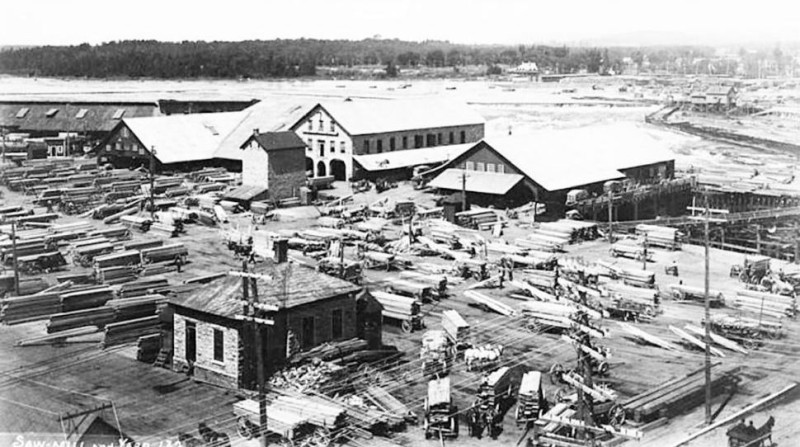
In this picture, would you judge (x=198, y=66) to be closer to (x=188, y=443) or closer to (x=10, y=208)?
(x=10, y=208)

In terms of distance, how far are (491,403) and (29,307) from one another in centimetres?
1989

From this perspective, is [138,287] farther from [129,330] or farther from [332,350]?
[332,350]

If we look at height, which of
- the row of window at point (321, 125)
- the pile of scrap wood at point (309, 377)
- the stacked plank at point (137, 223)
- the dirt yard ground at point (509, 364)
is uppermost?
the row of window at point (321, 125)

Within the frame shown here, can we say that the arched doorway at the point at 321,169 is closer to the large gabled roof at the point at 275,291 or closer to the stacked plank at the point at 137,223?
the stacked plank at the point at 137,223

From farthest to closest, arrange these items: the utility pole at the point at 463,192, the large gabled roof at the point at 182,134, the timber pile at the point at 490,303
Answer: the large gabled roof at the point at 182,134 < the utility pole at the point at 463,192 < the timber pile at the point at 490,303

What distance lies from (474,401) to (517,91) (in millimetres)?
148442

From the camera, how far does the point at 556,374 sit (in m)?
28.3

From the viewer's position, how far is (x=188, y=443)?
2316 cm

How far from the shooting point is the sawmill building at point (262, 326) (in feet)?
89.7

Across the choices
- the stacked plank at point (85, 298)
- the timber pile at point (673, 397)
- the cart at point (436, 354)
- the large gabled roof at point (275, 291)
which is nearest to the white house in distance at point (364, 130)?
the stacked plank at point (85, 298)

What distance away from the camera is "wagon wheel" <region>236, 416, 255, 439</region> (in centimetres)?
2359

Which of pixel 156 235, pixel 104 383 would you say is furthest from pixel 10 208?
pixel 104 383

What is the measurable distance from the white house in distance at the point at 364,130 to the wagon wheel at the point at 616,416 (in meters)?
47.4

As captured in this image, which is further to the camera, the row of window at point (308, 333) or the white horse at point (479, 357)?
the white horse at point (479, 357)
